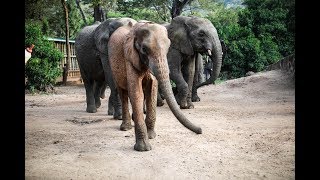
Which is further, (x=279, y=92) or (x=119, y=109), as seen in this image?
(x=279, y=92)

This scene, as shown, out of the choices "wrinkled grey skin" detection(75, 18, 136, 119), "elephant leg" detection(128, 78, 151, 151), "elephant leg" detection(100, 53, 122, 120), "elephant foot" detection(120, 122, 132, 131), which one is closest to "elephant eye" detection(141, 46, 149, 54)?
"elephant leg" detection(128, 78, 151, 151)

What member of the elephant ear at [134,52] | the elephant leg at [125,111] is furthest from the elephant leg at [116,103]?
the elephant ear at [134,52]

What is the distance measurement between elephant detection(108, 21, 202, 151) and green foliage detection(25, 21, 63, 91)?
9553mm

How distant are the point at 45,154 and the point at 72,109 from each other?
215 inches

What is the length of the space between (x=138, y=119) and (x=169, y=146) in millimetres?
623

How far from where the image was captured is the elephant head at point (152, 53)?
515cm

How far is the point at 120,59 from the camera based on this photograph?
6.44 meters

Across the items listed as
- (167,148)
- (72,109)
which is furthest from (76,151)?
(72,109)

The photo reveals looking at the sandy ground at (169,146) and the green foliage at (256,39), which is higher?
the green foliage at (256,39)

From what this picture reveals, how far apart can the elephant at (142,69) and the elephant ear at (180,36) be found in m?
4.34

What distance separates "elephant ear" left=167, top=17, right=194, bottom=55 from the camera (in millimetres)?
10812

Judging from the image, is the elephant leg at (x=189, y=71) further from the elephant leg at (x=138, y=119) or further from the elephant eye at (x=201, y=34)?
the elephant leg at (x=138, y=119)

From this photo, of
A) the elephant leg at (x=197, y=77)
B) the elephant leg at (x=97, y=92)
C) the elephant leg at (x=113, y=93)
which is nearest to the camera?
the elephant leg at (x=113, y=93)
